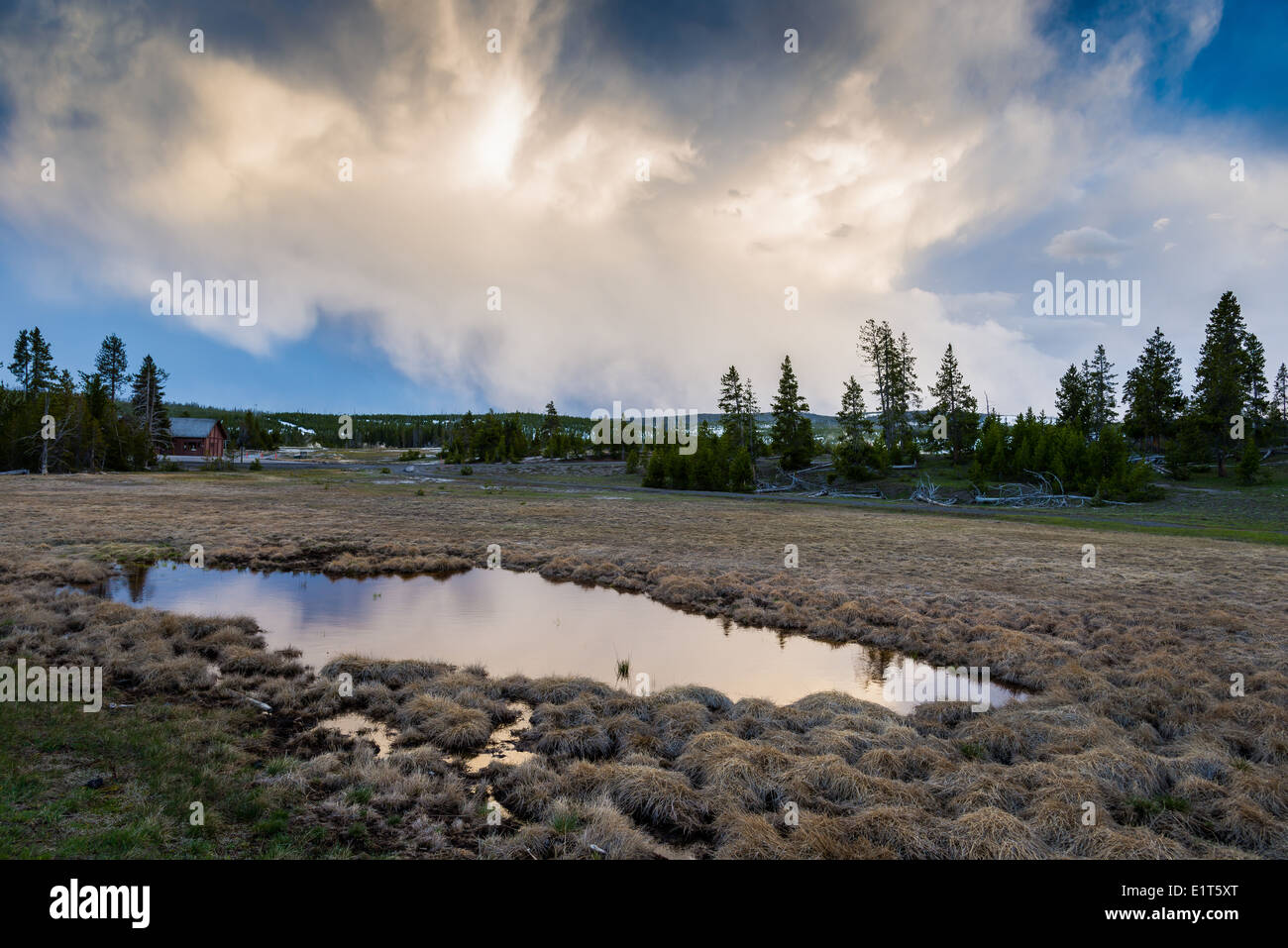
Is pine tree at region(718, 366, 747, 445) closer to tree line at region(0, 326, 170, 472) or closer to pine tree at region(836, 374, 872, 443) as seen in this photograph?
pine tree at region(836, 374, 872, 443)

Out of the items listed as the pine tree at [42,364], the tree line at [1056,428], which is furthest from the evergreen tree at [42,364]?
the tree line at [1056,428]

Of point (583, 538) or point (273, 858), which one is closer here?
point (273, 858)

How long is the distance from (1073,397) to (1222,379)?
88.4 ft

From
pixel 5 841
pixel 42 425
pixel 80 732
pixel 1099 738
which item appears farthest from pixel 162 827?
pixel 42 425

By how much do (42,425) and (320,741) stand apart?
91.3 metres

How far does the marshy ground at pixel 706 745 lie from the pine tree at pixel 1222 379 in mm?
64599

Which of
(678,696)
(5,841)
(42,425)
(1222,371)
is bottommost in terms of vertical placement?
(678,696)

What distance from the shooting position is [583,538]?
3459 centimetres

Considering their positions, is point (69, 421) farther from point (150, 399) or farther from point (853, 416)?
point (853, 416)

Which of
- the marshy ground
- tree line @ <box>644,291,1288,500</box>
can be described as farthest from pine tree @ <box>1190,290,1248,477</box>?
the marshy ground

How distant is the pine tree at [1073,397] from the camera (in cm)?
9494

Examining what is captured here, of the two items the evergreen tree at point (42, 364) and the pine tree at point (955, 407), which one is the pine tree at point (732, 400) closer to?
the pine tree at point (955, 407)

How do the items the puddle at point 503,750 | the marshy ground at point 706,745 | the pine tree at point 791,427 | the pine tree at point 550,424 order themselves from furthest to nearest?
the pine tree at point 550,424
the pine tree at point 791,427
the puddle at point 503,750
the marshy ground at point 706,745
